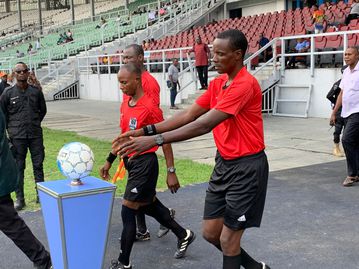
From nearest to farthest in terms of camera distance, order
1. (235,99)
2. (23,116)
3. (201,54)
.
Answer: (235,99) → (23,116) → (201,54)

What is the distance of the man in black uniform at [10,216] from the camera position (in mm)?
3934

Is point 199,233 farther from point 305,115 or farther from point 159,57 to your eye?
point 159,57

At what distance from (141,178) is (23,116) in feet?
8.57

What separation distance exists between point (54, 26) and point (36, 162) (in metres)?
38.3

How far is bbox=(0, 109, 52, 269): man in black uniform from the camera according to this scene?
12.9 ft

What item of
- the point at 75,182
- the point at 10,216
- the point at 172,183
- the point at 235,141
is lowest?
the point at 10,216

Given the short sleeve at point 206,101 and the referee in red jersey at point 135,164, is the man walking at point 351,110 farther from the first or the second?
the short sleeve at point 206,101

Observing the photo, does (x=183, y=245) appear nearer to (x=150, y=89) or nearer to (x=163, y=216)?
(x=163, y=216)

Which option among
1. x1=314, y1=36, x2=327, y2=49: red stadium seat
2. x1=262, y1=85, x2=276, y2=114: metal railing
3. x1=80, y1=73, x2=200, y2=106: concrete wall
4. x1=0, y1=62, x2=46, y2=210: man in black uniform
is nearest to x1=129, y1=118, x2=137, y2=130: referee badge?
x1=0, y1=62, x2=46, y2=210: man in black uniform

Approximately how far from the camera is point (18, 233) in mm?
4031

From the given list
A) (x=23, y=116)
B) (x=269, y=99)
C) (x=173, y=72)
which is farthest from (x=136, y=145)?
(x=173, y=72)

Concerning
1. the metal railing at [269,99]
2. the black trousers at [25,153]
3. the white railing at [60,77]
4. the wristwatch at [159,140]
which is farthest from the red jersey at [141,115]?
the white railing at [60,77]

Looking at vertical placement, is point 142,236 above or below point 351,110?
below

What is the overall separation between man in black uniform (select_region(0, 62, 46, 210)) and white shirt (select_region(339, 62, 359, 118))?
383 centimetres
